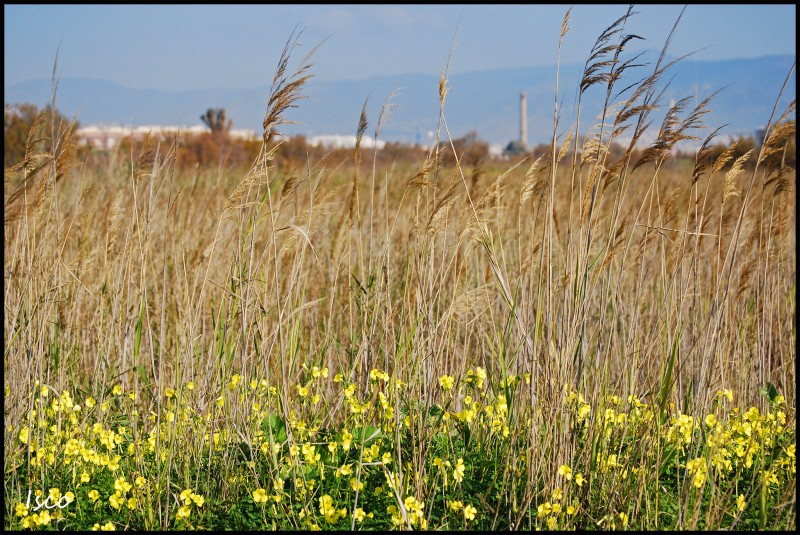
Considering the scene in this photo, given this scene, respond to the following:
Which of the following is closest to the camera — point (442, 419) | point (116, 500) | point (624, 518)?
point (624, 518)

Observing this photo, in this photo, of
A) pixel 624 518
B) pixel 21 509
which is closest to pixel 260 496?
pixel 21 509

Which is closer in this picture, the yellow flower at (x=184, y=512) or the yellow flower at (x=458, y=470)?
the yellow flower at (x=184, y=512)

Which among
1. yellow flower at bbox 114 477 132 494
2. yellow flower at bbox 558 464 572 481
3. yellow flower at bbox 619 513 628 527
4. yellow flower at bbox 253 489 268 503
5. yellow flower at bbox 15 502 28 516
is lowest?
yellow flower at bbox 15 502 28 516

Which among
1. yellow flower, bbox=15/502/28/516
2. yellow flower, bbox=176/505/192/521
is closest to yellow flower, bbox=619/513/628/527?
yellow flower, bbox=176/505/192/521

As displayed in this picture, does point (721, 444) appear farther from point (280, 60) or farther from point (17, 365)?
point (17, 365)

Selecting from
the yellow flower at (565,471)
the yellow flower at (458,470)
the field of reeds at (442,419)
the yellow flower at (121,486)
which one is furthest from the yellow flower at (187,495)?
the yellow flower at (565,471)

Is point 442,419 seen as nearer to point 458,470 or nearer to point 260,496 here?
point 458,470

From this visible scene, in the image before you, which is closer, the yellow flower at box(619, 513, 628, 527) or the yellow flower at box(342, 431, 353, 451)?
the yellow flower at box(619, 513, 628, 527)

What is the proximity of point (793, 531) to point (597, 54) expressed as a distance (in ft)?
5.11

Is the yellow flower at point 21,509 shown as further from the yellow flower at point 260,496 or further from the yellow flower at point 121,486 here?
the yellow flower at point 260,496

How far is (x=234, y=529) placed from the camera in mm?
2484

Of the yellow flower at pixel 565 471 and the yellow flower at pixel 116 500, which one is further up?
the yellow flower at pixel 565 471

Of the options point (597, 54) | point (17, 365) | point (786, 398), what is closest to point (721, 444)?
point (786, 398)

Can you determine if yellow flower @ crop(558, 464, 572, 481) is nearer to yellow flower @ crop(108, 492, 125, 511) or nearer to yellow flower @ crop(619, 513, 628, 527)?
yellow flower @ crop(619, 513, 628, 527)
